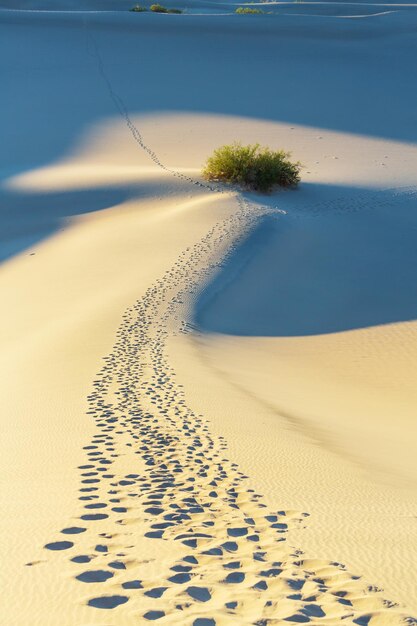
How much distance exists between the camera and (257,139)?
101 feet

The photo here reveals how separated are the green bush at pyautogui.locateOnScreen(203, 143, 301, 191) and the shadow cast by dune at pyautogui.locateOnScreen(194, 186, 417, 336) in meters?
1.89

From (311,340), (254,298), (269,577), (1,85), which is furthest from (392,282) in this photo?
(1,85)

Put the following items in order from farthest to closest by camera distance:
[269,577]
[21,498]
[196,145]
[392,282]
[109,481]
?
[196,145], [392,282], [109,481], [21,498], [269,577]

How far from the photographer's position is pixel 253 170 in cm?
2311

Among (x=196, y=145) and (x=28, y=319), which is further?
(x=196, y=145)

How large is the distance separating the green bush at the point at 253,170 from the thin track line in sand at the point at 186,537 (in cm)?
1581

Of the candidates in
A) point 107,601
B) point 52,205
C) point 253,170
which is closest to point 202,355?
point 107,601

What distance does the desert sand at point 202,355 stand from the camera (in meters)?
4.00

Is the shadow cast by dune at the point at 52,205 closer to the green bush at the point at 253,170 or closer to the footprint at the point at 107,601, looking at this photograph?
the green bush at the point at 253,170

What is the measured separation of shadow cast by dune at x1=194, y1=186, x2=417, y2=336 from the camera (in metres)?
14.4

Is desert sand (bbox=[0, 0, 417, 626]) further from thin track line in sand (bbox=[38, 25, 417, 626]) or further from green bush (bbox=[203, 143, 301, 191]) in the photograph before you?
green bush (bbox=[203, 143, 301, 191])

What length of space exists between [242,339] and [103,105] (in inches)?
961

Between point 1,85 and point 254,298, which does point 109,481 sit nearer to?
point 254,298

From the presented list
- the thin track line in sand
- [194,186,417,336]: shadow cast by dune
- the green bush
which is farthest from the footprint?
the green bush
